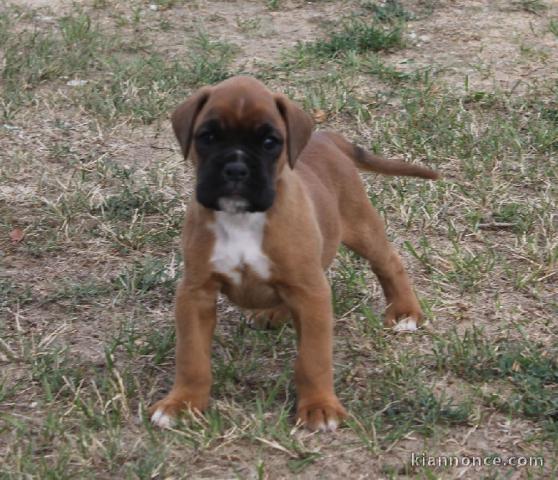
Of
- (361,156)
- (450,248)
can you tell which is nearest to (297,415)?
(361,156)


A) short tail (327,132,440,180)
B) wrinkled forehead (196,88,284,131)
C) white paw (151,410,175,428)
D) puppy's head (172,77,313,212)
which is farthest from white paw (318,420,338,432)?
short tail (327,132,440,180)

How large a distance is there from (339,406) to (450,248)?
195 cm

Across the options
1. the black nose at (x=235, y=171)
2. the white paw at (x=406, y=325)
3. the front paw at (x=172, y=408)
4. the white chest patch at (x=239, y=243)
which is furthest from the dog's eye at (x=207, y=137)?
the white paw at (x=406, y=325)

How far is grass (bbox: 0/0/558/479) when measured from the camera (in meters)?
4.52

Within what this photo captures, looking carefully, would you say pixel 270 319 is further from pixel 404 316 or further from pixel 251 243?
pixel 251 243

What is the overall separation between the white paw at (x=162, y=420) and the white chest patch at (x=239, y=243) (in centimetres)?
63

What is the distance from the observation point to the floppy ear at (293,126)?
4.52 meters

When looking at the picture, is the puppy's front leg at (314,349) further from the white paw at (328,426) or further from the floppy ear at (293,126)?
the floppy ear at (293,126)

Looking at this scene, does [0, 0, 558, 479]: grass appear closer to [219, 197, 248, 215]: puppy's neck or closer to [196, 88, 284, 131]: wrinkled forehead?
[219, 197, 248, 215]: puppy's neck

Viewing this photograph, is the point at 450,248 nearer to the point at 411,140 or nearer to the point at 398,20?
the point at 411,140

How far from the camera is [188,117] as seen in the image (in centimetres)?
452

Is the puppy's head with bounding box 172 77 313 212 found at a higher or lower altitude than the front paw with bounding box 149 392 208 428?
higher

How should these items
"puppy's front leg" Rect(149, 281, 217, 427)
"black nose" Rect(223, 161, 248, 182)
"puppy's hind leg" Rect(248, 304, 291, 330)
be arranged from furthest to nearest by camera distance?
"puppy's hind leg" Rect(248, 304, 291, 330) < "puppy's front leg" Rect(149, 281, 217, 427) < "black nose" Rect(223, 161, 248, 182)

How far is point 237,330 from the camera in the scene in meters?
5.51
